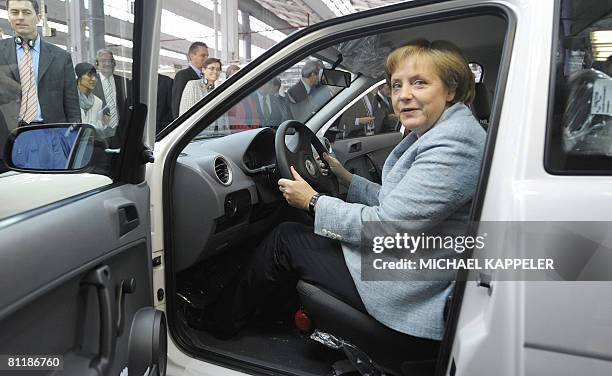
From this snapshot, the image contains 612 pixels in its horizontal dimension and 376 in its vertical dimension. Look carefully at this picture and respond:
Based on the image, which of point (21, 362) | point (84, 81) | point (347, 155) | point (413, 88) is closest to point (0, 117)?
point (84, 81)

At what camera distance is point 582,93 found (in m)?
1.03

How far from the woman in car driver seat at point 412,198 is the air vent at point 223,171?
0.43 metres

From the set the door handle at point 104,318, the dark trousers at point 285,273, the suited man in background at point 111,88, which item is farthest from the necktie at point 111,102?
the dark trousers at point 285,273

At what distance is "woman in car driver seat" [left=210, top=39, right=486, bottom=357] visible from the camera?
4.10ft

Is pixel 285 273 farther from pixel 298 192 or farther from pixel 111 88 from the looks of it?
pixel 111 88

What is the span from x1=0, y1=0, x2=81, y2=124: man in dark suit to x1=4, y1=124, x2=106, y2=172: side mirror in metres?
0.02

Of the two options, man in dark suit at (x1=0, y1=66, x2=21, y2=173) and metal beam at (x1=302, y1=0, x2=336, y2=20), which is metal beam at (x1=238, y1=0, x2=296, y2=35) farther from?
man in dark suit at (x1=0, y1=66, x2=21, y2=173)

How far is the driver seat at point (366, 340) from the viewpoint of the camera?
1403 mm

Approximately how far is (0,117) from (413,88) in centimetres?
108

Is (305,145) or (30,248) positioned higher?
(305,145)

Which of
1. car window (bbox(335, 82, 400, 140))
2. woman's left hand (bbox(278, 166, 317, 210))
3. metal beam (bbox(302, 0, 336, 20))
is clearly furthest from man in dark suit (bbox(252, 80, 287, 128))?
metal beam (bbox(302, 0, 336, 20))

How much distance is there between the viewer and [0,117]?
3.13 ft

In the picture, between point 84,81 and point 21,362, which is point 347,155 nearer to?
point 84,81

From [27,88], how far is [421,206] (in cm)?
99
